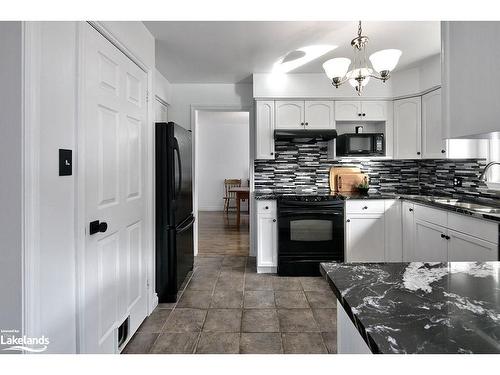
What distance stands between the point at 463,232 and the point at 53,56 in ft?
9.41

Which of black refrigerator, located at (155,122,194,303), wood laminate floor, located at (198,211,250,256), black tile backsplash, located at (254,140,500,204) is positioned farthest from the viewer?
wood laminate floor, located at (198,211,250,256)

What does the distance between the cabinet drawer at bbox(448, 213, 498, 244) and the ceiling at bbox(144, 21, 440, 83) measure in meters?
1.64

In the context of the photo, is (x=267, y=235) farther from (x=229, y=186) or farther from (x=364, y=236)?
(x=229, y=186)

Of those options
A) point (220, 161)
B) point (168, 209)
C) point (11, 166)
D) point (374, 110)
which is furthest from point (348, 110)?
point (220, 161)

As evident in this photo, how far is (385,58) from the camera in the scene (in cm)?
194

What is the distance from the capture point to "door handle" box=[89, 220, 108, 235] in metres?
1.51

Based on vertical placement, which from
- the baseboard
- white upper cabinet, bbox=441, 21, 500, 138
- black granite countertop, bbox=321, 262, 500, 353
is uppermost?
white upper cabinet, bbox=441, 21, 500, 138

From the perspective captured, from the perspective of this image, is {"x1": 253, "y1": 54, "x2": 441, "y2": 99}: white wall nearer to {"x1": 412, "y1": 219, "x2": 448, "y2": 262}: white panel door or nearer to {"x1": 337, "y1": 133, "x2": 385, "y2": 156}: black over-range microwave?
{"x1": 337, "y1": 133, "x2": 385, "y2": 156}: black over-range microwave

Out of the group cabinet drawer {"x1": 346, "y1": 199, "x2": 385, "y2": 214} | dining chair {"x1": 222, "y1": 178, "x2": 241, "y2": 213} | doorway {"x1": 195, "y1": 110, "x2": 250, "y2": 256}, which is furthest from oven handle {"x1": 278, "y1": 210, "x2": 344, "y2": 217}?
doorway {"x1": 195, "y1": 110, "x2": 250, "y2": 256}

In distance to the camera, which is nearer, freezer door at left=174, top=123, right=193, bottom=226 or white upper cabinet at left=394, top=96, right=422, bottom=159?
freezer door at left=174, top=123, right=193, bottom=226

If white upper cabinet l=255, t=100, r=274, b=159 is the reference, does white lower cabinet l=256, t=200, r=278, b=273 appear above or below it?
below

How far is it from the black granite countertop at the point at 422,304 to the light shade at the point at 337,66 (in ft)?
5.16

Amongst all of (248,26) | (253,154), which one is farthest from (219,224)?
(248,26)

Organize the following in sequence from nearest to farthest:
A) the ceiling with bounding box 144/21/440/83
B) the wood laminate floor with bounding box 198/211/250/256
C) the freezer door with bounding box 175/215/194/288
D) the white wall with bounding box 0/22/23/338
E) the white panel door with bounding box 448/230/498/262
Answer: the white wall with bounding box 0/22/23/338 < the white panel door with bounding box 448/230/498/262 < the ceiling with bounding box 144/21/440/83 < the freezer door with bounding box 175/215/194/288 < the wood laminate floor with bounding box 198/211/250/256
